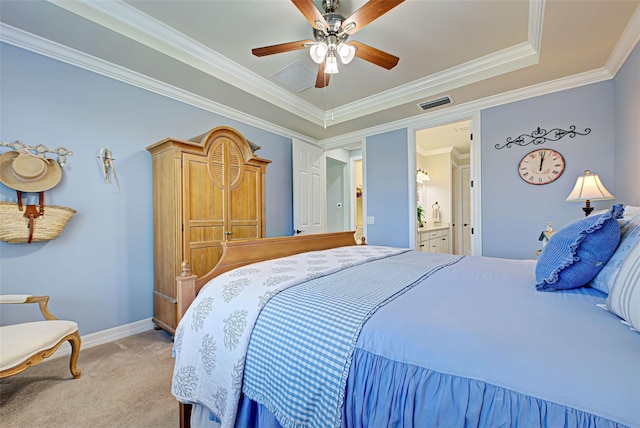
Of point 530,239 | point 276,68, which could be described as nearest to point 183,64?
point 276,68

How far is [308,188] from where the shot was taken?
4.35 m

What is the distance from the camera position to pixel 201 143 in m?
2.62

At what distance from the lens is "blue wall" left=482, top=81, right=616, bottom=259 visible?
2605 millimetres

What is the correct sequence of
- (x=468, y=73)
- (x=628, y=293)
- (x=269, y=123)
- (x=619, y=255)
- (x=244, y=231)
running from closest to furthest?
1. (x=628, y=293)
2. (x=619, y=255)
3. (x=468, y=73)
4. (x=244, y=231)
5. (x=269, y=123)

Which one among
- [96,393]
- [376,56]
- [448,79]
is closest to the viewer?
[96,393]

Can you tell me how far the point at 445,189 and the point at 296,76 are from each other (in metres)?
4.22

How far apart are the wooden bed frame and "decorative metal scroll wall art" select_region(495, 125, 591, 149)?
7.35ft

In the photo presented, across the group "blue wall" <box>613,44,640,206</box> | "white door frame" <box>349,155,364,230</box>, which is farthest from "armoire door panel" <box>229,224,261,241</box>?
"blue wall" <box>613,44,640,206</box>

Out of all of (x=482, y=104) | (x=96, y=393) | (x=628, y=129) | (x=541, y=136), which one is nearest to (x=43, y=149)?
(x=96, y=393)

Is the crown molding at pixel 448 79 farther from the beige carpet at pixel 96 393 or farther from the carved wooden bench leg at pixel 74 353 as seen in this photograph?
the carved wooden bench leg at pixel 74 353

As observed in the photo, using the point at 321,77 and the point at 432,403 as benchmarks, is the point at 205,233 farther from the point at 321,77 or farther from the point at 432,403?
the point at 432,403

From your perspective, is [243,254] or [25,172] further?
[25,172]

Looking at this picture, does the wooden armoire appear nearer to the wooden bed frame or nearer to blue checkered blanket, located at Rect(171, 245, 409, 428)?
the wooden bed frame

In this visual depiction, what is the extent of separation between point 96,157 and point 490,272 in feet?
10.7
